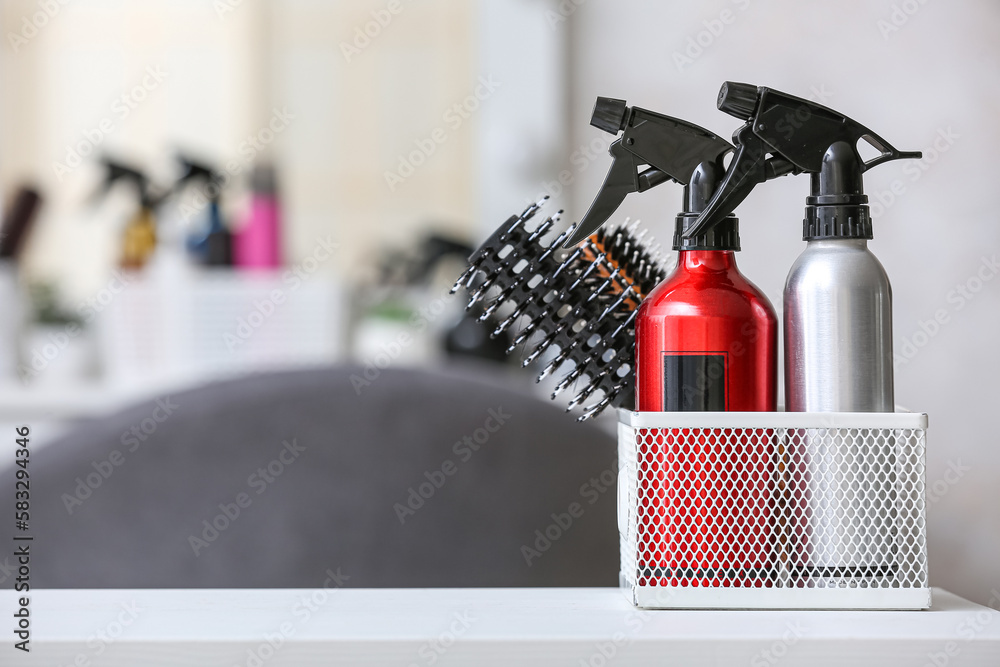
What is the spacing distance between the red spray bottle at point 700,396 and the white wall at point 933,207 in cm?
55

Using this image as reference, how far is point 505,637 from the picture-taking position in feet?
1.10

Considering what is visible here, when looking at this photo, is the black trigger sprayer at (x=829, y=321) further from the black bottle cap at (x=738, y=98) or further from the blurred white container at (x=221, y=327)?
the blurred white container at (x=221, y=327)

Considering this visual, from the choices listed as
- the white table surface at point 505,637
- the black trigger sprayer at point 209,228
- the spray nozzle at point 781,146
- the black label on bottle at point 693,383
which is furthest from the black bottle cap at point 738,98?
the black trigger sprayer at point 209,228

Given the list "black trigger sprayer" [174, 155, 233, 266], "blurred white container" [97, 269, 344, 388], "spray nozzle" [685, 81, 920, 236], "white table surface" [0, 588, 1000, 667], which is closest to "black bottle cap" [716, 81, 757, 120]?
"spray nozzle" [685, 81, 920, 236]

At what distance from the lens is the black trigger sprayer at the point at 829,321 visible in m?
0.37

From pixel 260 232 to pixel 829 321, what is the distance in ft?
3.59

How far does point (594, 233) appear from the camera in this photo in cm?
41

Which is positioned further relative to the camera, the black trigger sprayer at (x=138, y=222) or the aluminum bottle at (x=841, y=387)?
the black trigger sprayer at (x=138, y=222)

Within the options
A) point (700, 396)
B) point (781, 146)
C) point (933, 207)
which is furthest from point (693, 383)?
point (933, 207)

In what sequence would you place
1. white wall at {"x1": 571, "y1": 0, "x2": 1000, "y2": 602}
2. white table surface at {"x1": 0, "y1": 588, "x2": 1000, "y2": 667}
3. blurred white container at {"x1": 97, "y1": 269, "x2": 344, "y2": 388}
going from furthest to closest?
blurred white container at {"x1": 97, "y1": 269, "x2": 344, "y2": 388}, white wall at {"x1": 571, "y1": 0, "x2": 1000, "y2": 602}, white table surface at {"x1": 0, "y1": 588, "x2": 1000, "y2": 667}

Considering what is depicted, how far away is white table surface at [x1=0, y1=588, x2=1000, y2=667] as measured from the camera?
33cm

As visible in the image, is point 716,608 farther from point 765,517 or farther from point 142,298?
point 142,298

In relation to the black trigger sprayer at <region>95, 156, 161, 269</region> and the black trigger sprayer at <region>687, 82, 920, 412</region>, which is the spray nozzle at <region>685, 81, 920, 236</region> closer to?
the black trigger sprayer at <region>687, 82, 920, 412</region>

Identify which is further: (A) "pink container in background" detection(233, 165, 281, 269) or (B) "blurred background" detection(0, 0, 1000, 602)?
(A) "pink container in background" detection(233, 165, 281, 269)
